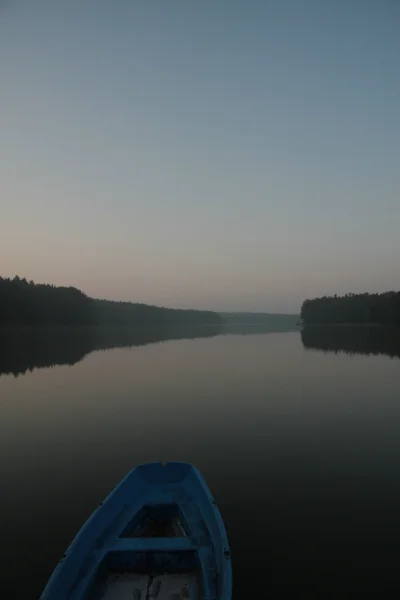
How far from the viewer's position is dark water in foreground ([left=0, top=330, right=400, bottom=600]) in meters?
7.72

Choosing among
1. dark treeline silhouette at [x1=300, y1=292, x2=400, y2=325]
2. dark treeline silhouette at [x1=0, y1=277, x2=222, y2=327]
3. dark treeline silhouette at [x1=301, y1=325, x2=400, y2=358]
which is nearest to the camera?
dark treeline silhouette at [x1=301, y1=325, x2=400, y2=358]

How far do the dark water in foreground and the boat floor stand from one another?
112 cm

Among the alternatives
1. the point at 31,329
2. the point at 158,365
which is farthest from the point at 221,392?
the point at 31,329

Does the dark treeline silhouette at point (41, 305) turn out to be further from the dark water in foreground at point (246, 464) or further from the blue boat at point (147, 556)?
the blue boat at point (147, 556)

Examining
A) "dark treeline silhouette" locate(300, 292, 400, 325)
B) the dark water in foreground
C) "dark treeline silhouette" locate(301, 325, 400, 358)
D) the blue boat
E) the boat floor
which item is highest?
"dark treeline silhouette" locate(300, 292, 400, 325)

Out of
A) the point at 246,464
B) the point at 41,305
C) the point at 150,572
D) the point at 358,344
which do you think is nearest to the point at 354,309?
the point at 358,344

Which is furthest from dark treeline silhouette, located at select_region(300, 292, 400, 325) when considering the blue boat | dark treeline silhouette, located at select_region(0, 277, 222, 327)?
the blue boat

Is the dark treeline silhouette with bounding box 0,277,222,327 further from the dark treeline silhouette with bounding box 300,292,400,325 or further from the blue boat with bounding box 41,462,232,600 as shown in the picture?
the blue boat with bounding box 41,462,232,600

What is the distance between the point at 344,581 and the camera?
285 inches

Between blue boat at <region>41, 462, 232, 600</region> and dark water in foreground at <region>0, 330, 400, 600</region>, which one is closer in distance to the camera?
blue boat at <region>41, 462, 232, 600</region>

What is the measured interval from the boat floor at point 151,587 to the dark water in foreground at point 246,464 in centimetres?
112

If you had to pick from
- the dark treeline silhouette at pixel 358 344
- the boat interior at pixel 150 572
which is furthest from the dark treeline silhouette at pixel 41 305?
the boat interior at pixel 150 572

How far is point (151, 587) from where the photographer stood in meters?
6.63

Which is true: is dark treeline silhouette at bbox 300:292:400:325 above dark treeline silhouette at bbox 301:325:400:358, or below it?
above
